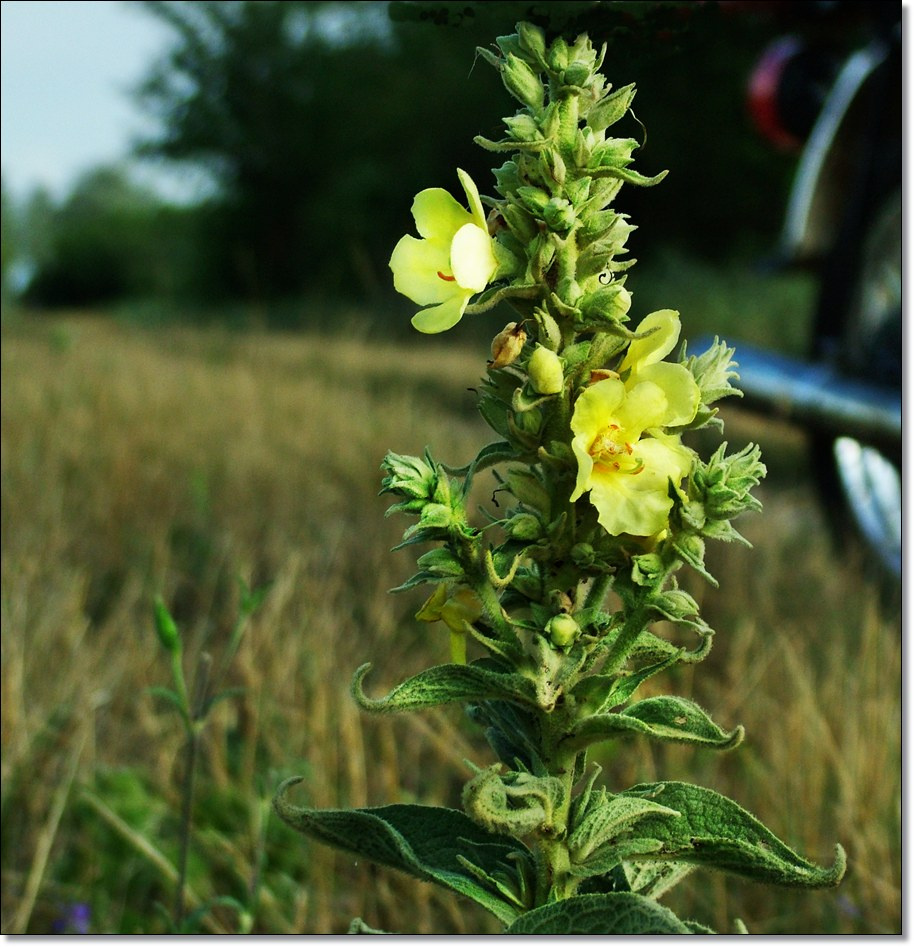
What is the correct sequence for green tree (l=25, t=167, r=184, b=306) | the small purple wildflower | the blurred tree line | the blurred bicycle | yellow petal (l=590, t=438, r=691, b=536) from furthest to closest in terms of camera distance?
green tree (l=25, t=167, r=184, b=306)
the blurred tree line
the blurred bicycle
the small purple wildflower
yellow petal (l=590, t=438, r=691, b=536)

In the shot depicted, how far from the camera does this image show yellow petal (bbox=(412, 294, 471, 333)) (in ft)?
1.90

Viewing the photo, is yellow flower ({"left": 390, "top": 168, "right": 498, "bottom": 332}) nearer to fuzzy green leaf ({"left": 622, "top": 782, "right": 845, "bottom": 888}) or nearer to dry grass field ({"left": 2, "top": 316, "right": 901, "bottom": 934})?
fuzzy green leaf ({"left": 622, "top": 782, "right": 845, "bottom": 888})

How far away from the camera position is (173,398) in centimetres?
396

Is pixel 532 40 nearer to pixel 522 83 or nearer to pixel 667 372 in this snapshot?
pixel 522 83

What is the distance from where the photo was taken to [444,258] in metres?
0.63

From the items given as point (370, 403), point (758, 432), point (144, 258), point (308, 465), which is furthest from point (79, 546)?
point (144, 258)

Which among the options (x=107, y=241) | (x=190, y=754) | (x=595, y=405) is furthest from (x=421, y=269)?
(x=107, y=241)

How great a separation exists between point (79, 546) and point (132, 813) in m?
0.99

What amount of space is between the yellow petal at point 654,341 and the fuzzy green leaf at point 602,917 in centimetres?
28

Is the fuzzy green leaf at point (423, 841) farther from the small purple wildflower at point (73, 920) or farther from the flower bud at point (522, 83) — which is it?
the small purple wildflower at point (73, 920)

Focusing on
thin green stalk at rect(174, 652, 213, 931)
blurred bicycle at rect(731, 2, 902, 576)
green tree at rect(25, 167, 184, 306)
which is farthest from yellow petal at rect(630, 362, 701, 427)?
green tree at rect(25, 167, 184, 306)

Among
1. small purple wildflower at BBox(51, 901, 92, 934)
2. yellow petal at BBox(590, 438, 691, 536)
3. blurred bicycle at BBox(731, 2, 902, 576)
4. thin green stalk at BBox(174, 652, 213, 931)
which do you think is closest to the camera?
yellow petal at BBox(590, 438, 691, 536)

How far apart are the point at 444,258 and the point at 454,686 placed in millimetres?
236


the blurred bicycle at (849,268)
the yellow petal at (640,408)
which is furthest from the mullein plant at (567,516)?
the blurred bicycle at (849,268)
